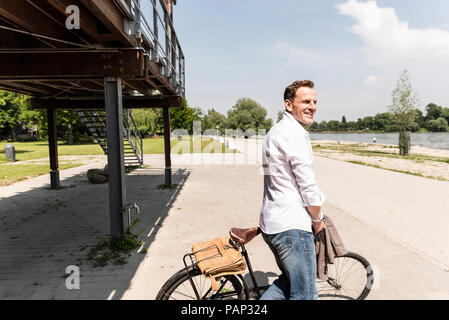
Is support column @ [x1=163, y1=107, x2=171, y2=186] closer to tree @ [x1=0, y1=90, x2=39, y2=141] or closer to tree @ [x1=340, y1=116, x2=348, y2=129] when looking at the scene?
tree @ [x1=0, y1=90, x2=39, y2=141]

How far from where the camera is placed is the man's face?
2.27 meters

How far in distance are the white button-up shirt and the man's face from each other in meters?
0.06

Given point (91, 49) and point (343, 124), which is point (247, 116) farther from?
point (343, 124)

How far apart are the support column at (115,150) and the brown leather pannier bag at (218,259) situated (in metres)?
2.96

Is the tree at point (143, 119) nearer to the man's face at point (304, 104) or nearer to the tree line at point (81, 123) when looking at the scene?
the tree line at point (81, 123)

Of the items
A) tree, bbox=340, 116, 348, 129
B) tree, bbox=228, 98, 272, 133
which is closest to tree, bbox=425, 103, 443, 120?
tree, bbox=340, 116, 348, 129

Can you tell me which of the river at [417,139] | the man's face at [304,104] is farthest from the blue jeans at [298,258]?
the river at [417,139]

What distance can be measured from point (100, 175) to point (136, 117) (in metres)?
47.2

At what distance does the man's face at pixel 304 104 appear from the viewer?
2.27 m

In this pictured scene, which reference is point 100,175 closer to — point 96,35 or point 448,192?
point 96,35

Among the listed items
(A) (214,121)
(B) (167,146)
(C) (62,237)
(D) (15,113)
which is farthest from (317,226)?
(A) (214,121)

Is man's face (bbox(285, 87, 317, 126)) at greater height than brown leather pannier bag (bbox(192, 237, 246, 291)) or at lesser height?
greater
